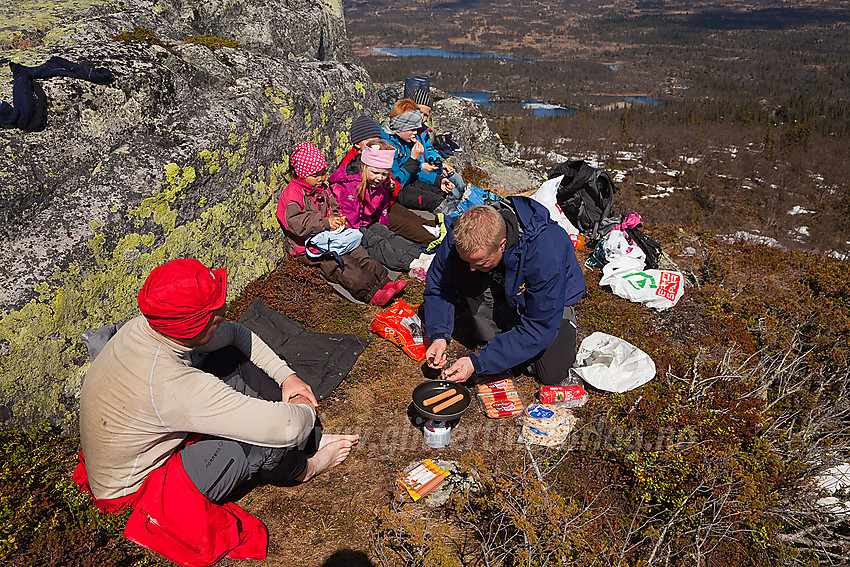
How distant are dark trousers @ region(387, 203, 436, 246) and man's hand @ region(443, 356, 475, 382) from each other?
286 cm

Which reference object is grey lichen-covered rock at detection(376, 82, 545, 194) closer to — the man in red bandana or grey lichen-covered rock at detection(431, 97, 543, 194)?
grey lichen-covered rock at detection(431, 97, 543, 194)

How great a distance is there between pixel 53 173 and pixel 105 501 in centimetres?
274

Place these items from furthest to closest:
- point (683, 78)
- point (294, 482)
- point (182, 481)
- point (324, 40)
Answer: point (683, 78), point (324, 40), point (294, 482), point (182, 481)

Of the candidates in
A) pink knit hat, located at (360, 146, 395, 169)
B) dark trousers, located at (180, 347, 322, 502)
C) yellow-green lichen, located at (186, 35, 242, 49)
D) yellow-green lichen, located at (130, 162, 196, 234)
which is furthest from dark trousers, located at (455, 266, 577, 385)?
yellow-green lichen, located at (186, 35, 242, 49)

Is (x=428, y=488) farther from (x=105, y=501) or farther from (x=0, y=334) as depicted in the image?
(x=0, y=334)

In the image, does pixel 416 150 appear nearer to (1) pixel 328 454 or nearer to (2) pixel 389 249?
(2) pixel 389 249

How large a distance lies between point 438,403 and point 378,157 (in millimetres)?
3054

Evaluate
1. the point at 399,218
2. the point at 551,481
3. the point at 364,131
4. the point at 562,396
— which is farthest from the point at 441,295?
the point at 364,131

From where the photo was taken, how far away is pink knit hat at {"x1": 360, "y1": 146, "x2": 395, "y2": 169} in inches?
218

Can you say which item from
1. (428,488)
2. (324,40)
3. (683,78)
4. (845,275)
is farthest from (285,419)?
(683,78)

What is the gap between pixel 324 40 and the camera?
392 inches

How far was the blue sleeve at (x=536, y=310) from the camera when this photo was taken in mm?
3703

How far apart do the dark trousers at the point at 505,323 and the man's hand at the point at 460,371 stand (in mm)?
706

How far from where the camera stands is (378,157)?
555 cm
